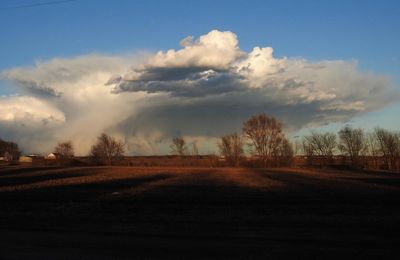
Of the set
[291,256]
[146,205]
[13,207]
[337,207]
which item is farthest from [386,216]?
[13,207]

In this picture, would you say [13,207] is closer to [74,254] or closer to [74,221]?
[74,221]

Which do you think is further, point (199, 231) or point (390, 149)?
point (390, 149)

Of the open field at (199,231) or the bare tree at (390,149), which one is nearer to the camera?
the open field at (199,231)

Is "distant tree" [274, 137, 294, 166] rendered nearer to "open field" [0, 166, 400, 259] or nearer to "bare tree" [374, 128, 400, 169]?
"bare tree" [374, 128, 400, 169]

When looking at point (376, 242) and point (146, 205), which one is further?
point (146, 205)

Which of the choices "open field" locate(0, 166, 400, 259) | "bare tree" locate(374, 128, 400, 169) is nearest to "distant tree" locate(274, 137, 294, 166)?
"bare tree" locate(374, 128, 400, 169)

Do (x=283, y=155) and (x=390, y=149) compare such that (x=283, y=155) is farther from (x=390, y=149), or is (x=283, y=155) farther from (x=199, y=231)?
(x=199, y=231)

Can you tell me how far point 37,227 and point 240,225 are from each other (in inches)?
273

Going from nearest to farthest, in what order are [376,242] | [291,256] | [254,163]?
[291,256], [376,242], [254,163]

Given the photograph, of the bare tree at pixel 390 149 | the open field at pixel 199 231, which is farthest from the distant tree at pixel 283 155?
the open field at pixel 199 231

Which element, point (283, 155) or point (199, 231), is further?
point (283, 155)

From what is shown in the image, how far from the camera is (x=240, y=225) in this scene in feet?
55.8

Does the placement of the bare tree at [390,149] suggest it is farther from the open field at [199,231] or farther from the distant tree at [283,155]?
the open field at [199,231]

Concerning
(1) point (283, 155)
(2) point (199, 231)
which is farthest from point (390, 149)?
(2) point (199, 231)
